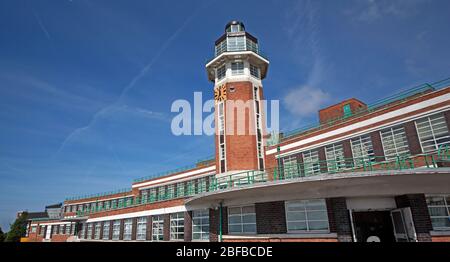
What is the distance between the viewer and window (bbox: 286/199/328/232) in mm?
17344

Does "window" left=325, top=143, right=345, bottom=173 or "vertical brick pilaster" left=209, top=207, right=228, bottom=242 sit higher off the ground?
"window" left=325, top=143, right=345, bottom=173

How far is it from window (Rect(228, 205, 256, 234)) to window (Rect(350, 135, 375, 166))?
9.11 metres

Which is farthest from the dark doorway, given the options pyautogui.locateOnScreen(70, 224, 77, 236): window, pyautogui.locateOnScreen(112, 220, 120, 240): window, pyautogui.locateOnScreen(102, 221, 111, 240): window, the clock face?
pyautogui.locateOnScreen(70, 224, 77, 236): window

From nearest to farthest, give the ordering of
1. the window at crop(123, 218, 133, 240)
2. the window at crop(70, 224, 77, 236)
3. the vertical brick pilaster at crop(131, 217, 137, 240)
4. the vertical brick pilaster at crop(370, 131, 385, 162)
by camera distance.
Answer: the vertical brick pilaster at crop(370, 131, 385, 162) → the vertical brick pilaster at crop(131, 217, 137, 240) → the window at crop(123, 218, 133, 240) → the window at crop(70, 224, 77, 236)

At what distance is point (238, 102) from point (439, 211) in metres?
20.0

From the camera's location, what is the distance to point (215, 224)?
21.9 meters

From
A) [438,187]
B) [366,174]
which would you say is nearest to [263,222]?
[366,174]

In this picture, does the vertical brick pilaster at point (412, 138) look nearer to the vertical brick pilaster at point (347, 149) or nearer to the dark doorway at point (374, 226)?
the vertical brick pilaster at point (347, 149)

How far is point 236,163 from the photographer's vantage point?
2836 cm

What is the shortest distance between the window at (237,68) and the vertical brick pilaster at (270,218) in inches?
666

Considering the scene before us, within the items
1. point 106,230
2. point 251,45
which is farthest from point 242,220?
point 106,230

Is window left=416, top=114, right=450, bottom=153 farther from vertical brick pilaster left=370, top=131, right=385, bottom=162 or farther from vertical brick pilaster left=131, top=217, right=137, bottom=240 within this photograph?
vertical brick pilaster left=131, top=217, right=137, bottom=240
